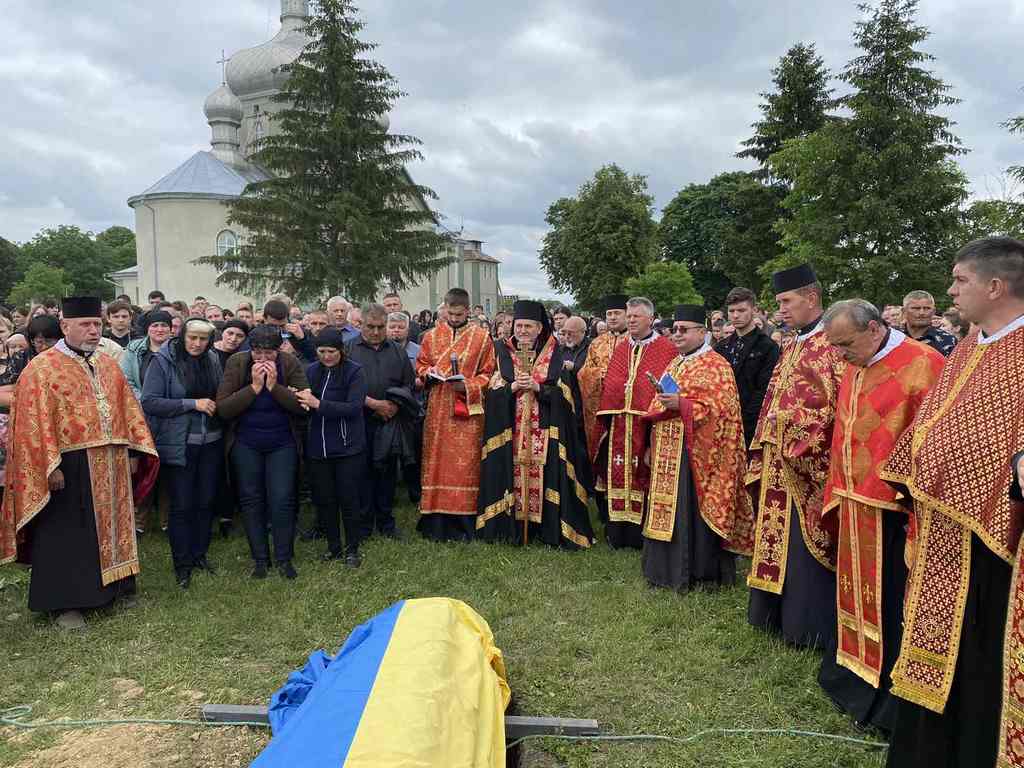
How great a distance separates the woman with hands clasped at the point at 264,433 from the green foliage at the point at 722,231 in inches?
1273

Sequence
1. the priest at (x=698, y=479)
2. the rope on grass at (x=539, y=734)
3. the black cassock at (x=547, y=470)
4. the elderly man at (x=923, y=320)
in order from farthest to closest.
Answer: the elderly man at (x=923, y=320)
the black cassock at (x=547, y=470)
the priest at (x=698, y=479)
the rope on grass at (x=539, y=734)

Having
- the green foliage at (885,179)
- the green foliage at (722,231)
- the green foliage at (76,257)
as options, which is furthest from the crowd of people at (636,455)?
the green foliage at (76,257)

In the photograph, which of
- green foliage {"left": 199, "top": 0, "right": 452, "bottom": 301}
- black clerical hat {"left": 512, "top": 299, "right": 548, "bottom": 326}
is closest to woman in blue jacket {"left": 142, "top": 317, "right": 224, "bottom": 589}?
black clerical hat {"left": 512, "top": 299, "right": 548, "bottom": 326}

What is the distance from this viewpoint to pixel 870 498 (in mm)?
3605

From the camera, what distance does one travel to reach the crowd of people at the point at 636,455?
277cm

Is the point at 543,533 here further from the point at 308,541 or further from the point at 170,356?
the point at 170,356

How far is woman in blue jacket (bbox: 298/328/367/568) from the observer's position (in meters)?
6.17

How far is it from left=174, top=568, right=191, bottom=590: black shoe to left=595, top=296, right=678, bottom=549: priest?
354 cm

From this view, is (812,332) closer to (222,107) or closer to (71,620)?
(71,620)

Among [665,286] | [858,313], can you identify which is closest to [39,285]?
[665,286]

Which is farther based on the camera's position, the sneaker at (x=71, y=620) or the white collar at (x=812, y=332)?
the sneaker at (x=71, y=620)

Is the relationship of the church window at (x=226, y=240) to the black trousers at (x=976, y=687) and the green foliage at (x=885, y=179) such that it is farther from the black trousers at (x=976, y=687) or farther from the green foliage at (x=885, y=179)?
the black trousers at (x=976, y=687)

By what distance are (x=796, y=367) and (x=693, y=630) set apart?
1.84m

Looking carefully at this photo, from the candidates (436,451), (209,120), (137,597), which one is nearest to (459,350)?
(436,451)
